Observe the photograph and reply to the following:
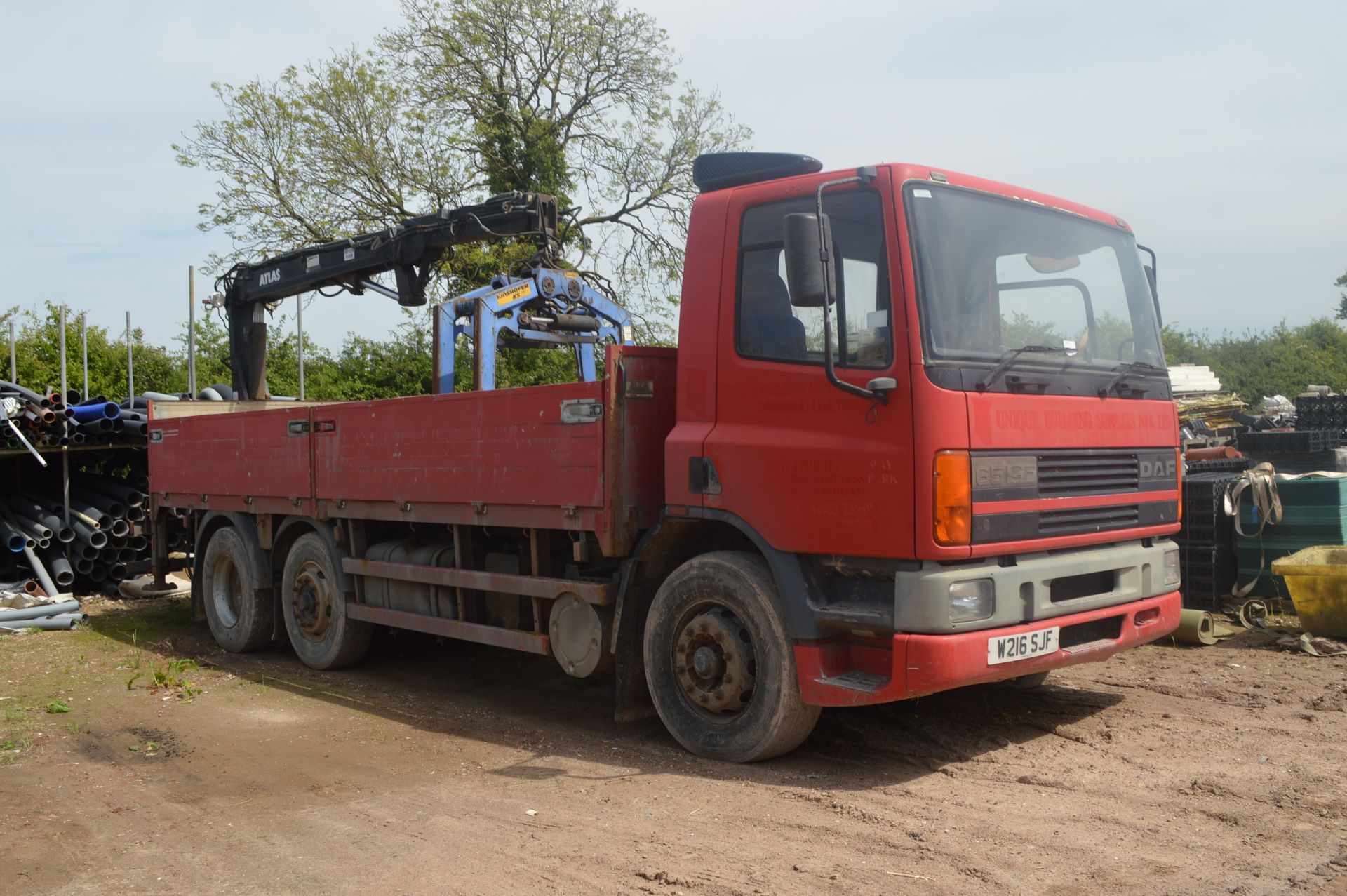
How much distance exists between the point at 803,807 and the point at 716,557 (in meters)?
1.31

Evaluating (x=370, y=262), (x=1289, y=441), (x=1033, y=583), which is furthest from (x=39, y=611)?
(x=1289, y=441)

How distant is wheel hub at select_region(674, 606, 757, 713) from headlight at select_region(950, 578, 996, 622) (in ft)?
3.47

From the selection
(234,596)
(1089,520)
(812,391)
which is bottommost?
(234,596)

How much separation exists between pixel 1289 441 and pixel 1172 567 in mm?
5517

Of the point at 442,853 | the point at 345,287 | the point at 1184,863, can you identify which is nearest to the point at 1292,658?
the point at 1184,863

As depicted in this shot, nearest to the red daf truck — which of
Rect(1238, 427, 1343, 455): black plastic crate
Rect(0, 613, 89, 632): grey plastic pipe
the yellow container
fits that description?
the yellow container

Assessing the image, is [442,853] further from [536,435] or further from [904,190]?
[904,190]

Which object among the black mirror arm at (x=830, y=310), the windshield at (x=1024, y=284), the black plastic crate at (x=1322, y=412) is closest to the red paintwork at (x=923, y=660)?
the black mirror arm at (x=830, y=310)

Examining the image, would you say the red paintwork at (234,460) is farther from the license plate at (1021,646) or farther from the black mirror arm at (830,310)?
the license plate at (1021,646)

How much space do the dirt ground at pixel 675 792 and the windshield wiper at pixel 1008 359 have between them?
1785 millimetres

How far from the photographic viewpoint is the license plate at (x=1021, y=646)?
496cm

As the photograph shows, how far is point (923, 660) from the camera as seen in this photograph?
4.80 meters

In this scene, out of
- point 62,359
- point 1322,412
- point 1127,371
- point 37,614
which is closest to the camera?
point 1127,371

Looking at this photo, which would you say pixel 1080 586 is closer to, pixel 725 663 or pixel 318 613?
pixel 725 663
